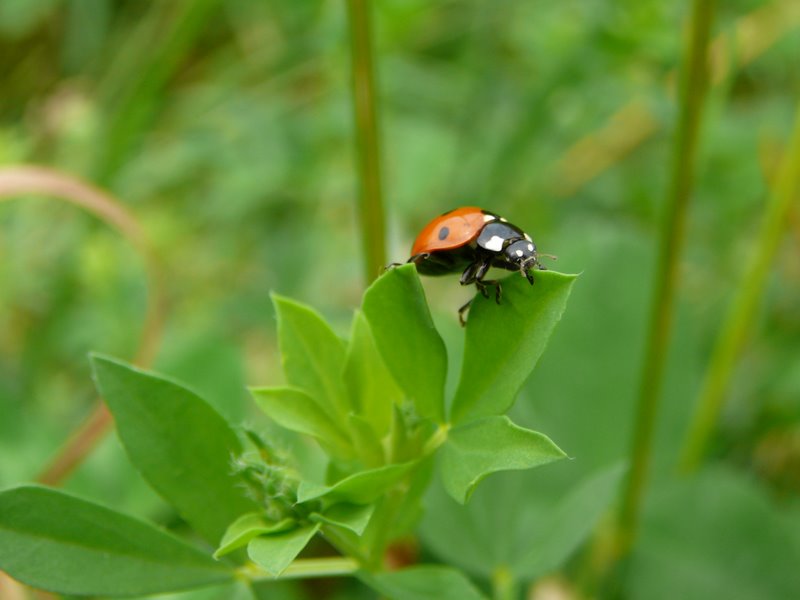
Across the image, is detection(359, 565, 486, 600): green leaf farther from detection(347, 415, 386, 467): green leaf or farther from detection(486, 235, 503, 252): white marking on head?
detection(486, 235, 503, 252): white marking on head

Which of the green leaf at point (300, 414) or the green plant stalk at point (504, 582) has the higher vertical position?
the green leaf at point (300, 414)

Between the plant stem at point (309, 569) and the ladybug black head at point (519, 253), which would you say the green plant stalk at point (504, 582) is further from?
the ladybug black head at point (519, 253)

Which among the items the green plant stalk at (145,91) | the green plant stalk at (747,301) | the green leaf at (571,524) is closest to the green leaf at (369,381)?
the green leaf at (571,524)

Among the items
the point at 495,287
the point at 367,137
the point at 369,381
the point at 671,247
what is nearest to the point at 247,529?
the point at 369,381

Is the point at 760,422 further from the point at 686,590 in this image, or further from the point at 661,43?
the point at 661,43

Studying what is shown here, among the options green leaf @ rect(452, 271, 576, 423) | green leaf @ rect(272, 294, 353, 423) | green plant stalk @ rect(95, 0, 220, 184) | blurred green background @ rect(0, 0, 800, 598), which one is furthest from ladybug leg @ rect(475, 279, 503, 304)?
green plant stalk @ rect(95, 0, 220, 184)

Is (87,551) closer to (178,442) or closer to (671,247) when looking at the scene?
(178,442)
